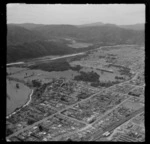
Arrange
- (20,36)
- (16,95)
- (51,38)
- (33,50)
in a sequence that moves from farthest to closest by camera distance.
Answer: (51,38) → (20,36) → (33,50) → (16,95)

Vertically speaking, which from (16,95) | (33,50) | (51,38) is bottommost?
(16,95)

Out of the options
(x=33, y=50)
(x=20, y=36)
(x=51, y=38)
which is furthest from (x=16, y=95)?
(x=51, y=38)

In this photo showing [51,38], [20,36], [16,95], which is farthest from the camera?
[51,38]

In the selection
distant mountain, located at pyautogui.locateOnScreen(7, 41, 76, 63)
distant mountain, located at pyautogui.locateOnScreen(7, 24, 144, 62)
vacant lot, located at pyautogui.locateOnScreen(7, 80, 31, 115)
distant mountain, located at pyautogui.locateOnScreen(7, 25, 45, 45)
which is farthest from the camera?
distant mountain, located at pyautogui.locateOnScreen(7, 25, 45, 45)

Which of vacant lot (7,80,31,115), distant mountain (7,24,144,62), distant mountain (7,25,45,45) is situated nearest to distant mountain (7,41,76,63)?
distant mountain (7,24,144,62)

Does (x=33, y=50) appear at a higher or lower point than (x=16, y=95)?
higher

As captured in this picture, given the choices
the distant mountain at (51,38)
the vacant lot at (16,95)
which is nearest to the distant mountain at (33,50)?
the distant mountain at (51,38)

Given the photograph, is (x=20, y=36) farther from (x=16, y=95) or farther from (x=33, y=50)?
(x=16, y=95)

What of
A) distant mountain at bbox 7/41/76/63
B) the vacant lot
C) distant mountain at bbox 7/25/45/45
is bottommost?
the vacant lot

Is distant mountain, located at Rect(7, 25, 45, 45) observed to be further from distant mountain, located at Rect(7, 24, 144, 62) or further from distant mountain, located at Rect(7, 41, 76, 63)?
distant mountain, located at Rect(7, 41, 76, 63)
